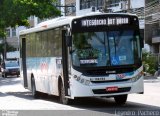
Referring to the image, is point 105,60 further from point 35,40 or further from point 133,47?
point 35,40

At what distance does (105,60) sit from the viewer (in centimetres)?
1816

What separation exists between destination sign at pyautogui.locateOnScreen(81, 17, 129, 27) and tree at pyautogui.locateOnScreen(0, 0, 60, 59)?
1847cm

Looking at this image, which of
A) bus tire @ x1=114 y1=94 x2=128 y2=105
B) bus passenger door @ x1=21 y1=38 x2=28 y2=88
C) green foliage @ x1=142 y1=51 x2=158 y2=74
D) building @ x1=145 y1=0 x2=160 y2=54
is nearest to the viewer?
bus tire @ x1=114 y1=94 x2=128 y2=105

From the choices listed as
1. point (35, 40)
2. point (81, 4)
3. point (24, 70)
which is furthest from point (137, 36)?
point (81, 4)

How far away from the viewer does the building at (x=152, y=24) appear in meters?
56.2

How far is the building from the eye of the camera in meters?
56.2

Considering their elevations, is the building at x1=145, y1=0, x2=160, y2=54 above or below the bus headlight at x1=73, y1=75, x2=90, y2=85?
above

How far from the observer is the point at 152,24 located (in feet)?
191

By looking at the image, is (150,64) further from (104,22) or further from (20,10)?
(104,22)

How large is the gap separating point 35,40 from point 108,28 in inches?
253

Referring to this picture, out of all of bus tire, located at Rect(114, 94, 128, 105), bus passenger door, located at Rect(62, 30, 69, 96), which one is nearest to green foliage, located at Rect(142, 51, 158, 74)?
bus tire, located at Rect(114, 94, 128, 105)

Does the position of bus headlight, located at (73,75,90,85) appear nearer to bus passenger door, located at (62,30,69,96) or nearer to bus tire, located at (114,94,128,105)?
bus passenger door, located at (62,30,69,96)

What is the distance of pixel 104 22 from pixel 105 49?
0.97 metres

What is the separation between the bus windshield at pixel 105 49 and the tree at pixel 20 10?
1872 cm
